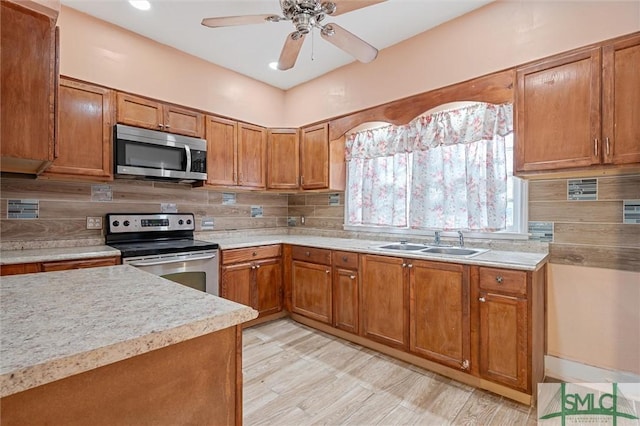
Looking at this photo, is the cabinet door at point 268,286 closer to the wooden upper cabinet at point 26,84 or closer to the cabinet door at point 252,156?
the cabinet door at point 252,156

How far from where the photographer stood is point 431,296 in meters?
2.35

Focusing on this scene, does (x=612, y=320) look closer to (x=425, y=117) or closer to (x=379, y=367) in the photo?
(x=379, y=367)

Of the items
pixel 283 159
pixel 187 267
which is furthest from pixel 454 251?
pixel 187 267

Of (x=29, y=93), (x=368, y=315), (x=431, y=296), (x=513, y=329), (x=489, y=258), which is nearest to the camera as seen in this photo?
(x=29, y=93)

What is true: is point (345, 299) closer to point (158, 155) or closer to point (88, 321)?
point (158, 155)

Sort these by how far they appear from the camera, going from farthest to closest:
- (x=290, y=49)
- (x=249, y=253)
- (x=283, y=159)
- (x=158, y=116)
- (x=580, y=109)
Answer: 1. (x=283, y=159)
2. (x=249, y=253)
3. (x=158, y=116)
4. (x=290, y=49)
5. (x=580, y=109)

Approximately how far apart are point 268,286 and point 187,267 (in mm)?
914

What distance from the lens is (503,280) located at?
2.02m

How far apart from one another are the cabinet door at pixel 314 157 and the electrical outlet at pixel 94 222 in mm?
2032

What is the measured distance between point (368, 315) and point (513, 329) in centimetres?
112

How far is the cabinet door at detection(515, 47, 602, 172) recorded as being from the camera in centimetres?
190

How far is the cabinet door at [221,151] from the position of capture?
3.25 metres

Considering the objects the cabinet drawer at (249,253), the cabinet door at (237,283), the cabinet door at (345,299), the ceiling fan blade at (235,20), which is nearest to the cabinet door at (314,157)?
the cabinet drawer at (249,253)

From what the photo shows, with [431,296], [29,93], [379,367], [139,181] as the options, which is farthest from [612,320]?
[139,181]
